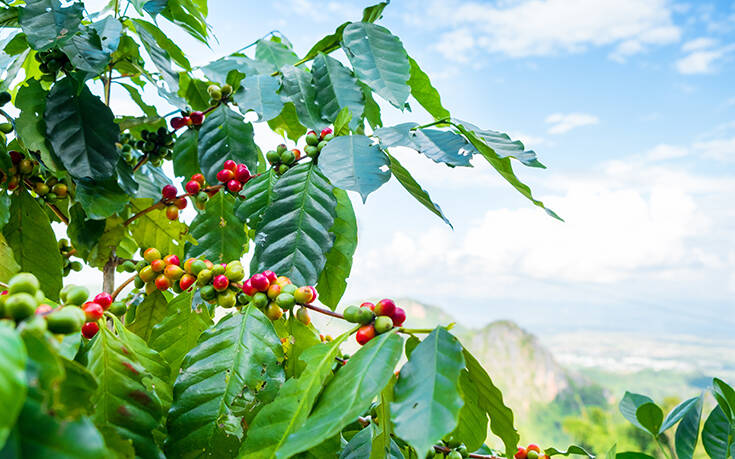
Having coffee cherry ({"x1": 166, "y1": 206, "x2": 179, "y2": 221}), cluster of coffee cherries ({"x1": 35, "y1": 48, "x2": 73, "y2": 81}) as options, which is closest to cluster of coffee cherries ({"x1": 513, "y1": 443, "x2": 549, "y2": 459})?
coffee cherry ({"x1": 166, "y1": 206, "x2": 179, "y2": 221})

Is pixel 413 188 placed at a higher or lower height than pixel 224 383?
higher

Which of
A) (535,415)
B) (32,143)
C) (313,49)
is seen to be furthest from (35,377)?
(535,415)

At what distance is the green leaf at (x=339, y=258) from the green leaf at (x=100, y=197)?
0.34 meters

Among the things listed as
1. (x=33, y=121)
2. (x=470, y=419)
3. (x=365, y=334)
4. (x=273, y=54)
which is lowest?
(x=470, y=419)

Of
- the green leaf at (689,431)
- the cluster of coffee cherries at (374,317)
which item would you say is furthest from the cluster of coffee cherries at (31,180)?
the green leaf at (689,431)

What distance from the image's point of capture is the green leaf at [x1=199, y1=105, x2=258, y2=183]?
884mm

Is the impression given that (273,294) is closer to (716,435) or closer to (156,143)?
(156,143)

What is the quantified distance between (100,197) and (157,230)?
263 millimetres

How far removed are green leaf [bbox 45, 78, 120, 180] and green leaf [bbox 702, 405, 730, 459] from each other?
3.35 feet

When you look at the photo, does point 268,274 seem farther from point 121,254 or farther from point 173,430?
point 121,254

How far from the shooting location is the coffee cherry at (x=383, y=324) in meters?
0.51

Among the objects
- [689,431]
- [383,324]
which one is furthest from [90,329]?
[689,431]

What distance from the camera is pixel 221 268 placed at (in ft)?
2.01

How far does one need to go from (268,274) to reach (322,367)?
160mm
